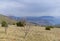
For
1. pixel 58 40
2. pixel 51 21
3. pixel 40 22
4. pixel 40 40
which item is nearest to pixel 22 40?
pixel 40 40

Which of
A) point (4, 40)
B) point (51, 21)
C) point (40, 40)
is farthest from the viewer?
point (51, 21)

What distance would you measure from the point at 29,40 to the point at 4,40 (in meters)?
3.12

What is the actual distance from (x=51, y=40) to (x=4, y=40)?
577 cm

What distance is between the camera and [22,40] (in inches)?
977

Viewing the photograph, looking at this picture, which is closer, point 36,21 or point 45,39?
point 45,39

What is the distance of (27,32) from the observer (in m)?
28.7

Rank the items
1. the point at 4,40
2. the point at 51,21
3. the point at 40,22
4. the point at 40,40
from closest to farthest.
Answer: the point at 4,40, the point at 40,40, the point at 40,22, the point at 51,21

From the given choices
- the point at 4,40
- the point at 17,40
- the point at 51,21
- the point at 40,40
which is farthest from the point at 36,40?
the point at 51,21

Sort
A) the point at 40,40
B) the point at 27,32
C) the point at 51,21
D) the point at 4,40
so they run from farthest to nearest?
the point at 51,21 < the point at 27,32 < the point at 40,40 < the point at 4,40

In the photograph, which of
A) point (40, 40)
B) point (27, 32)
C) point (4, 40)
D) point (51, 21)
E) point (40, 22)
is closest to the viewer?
point (4, 40)

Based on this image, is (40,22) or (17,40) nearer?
(17,40)

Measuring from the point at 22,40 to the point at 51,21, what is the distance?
40.0 m

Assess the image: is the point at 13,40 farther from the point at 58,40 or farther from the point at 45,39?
the point at 58,40

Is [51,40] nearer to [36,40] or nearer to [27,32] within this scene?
[36,40]
